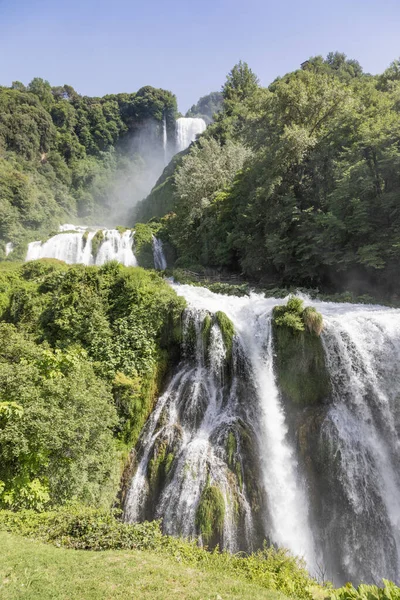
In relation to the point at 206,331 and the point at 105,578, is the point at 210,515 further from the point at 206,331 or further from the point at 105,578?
the point at 206,331

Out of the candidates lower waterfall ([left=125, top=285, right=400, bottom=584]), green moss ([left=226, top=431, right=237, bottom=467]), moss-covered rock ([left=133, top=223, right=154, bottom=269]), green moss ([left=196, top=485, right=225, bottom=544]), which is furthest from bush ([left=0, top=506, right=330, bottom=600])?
moss-covered rock ([left=133, top=223, right=154, bottom=269])

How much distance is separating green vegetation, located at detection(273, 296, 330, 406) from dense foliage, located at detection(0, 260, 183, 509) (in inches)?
197

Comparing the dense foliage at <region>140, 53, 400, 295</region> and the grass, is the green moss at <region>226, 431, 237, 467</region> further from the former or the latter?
the dense foliage at <region>140, 53, 400, 295</region>

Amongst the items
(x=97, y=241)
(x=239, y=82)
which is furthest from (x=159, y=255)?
(x=239, y=82)

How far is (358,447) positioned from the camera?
36.9 ft

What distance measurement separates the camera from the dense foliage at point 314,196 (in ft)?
58.0

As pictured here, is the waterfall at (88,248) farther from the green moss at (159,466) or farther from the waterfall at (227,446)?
the green moss at (159,466)

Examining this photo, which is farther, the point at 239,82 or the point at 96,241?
the point at 239,82

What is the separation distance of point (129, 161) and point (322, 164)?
7122cm

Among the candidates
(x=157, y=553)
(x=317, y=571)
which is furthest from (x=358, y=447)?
(x=157, y=553)

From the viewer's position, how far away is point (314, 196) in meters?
21.8

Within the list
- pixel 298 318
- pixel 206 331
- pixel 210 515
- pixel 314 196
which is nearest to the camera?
pixel 210 515

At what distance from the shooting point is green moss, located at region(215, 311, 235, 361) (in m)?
13.8

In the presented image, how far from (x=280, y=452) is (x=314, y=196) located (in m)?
17.3
